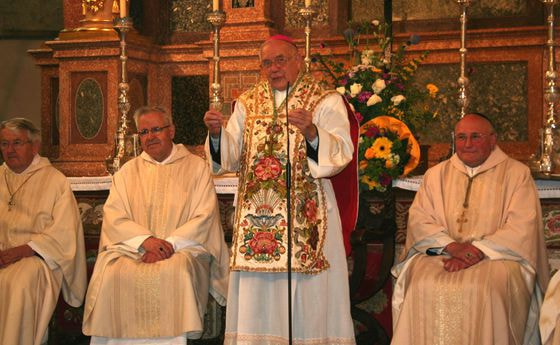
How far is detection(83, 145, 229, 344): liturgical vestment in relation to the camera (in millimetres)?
7078

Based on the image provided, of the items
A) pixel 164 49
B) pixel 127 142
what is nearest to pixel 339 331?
pixel 127 142

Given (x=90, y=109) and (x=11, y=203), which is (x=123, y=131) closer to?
(x=11, y=203)

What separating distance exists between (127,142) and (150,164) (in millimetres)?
1083

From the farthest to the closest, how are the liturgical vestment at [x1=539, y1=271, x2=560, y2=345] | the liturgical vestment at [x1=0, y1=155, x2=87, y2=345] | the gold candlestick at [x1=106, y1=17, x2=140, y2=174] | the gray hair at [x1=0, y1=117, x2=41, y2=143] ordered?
the gold candlestick at [x1=106, y1=17, x2=140, y2=174]
the gray hair at [x1=0, y1=117, x2=41, y2=143]
the liturgical vestment at [x1=0, y1=155, x2=87, y2=345]
the liturgical vestment at [x1=539, y1=271, x2=560, y2=345]

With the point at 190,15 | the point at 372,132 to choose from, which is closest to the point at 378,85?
the point at 372,132

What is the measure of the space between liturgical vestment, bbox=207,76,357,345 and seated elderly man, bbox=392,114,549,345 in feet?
1.52

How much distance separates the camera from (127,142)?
8.71 m

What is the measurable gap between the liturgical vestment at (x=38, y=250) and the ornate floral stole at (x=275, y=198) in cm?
140

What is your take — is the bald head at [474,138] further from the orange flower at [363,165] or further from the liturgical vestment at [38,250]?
the liturgical vestment at [38,250]

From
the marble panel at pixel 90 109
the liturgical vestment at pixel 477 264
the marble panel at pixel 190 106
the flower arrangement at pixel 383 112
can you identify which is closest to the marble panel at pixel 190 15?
the marble panel at pixel 190 106

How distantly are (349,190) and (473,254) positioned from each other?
0.94 metres

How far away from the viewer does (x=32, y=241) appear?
24.5ft

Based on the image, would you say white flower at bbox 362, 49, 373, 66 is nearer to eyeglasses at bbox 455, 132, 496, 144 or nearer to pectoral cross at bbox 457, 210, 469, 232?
eyeglasses at bbox 455, 132, 496, 144

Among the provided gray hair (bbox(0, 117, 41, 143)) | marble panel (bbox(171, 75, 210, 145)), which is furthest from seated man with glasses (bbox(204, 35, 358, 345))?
marble panel (bbox(171, 75, 210, 145))
